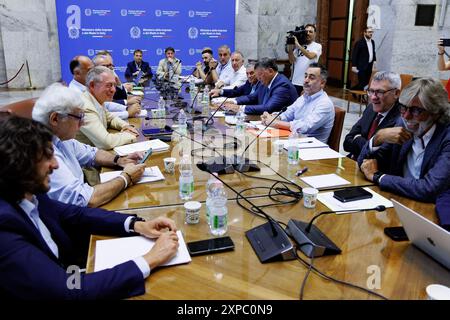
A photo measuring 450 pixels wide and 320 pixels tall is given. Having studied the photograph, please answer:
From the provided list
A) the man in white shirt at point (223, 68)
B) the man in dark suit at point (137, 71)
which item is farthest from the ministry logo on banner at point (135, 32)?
the man in white shirt at point (223, 68)

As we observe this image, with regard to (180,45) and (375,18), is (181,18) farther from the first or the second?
(375,18)

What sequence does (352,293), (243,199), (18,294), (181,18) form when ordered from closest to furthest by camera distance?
(18,294) → (352,293) → (243,199) → (181,18)

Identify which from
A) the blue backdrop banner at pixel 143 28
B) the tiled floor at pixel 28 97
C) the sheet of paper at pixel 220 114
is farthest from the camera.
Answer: the blue backdrop banner at pixel 143 28

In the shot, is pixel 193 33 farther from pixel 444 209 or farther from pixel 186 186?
pixel 444 209

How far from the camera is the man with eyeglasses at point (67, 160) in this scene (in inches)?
64.0

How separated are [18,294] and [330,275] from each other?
87 cm

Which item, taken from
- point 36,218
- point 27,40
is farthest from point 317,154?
point 27,40

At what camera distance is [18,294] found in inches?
38.6

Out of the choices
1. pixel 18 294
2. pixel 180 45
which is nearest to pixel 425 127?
pixel 18 294

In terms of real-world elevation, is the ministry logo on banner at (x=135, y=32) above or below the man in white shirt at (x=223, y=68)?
above

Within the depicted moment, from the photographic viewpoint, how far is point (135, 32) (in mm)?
8469

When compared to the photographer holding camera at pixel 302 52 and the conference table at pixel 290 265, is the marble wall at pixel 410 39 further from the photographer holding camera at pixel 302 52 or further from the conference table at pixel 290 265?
the conference table at pixel 290 265

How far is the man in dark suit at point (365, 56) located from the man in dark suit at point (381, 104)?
4.53 metres
